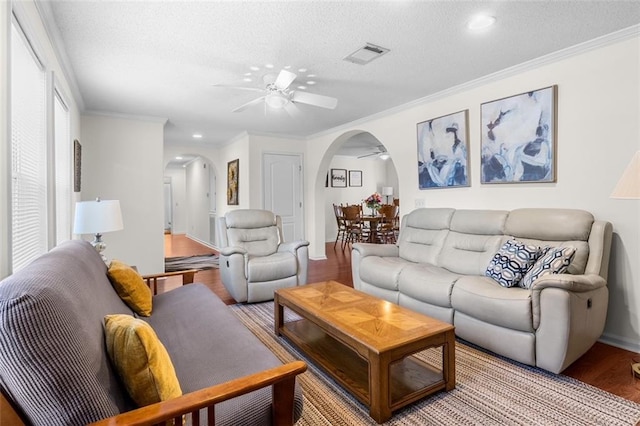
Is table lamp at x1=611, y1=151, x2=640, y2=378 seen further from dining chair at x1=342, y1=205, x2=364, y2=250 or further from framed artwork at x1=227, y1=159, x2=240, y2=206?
framed artwork at x1=227, y1=159, x2=240, y2=206

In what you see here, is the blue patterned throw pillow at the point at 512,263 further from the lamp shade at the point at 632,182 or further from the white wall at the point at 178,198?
the white wall at the point at 178,198

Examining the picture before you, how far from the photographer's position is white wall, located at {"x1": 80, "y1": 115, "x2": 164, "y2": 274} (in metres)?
4.48

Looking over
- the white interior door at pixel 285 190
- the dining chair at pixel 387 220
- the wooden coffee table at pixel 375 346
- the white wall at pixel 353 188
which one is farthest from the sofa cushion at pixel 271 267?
the white wall at pixel 353 188

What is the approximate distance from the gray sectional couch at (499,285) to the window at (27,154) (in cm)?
270

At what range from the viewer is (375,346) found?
1672 millimetres

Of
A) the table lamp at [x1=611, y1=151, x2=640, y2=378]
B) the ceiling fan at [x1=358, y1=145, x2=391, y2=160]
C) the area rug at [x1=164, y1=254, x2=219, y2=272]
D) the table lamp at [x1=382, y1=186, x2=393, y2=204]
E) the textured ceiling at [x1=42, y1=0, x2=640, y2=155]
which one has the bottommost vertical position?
the area rug at [x1=164, y1=254, x2=219, y2=272]

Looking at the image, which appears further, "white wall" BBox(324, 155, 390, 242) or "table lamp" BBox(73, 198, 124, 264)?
"white wall" BBox(324, 155, 390, 242)

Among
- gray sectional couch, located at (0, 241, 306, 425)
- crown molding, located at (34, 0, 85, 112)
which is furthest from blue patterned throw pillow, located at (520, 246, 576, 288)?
crown molding, located at (34, 0, 85, 112)

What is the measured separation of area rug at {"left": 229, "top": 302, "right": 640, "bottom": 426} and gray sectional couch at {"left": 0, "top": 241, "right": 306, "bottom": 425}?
1.96 ft

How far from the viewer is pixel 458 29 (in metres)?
2.42

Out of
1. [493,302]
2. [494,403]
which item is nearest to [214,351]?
[494,403]

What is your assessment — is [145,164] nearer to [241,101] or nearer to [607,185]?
[241,101]

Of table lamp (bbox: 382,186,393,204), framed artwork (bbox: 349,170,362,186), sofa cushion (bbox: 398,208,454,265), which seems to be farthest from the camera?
table lamp (bbox: 382,186,393,204)

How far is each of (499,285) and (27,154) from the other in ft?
10.7
